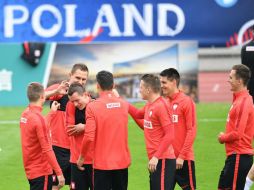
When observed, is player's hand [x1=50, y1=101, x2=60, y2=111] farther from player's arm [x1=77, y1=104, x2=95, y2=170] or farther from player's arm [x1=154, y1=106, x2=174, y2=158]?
player's arm [x1=154, y1=106, x2=174, y2=158]

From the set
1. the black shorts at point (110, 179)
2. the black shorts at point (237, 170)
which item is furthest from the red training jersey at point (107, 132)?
the black shorts at point (237, 170)

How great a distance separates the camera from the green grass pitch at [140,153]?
11295 mm

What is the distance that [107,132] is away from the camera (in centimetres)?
809

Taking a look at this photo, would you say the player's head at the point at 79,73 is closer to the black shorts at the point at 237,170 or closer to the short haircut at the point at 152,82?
the short haircut at the point at 152,82

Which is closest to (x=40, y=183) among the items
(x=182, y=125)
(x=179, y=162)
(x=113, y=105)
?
(x=113, y=105)

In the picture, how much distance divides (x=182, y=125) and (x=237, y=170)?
0.88 meters

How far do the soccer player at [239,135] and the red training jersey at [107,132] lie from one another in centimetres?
126

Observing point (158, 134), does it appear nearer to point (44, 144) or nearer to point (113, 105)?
point (113, 105)

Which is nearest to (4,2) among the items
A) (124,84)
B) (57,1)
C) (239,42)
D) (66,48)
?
(57,1)

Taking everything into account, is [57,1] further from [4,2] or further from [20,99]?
[20,99]

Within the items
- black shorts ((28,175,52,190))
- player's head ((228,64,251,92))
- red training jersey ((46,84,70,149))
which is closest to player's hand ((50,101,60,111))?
red training jersey ((46,84,70,149))

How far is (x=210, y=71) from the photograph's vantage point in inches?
906

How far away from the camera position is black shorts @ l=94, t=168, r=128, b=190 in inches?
324

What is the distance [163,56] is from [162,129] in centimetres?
1068
